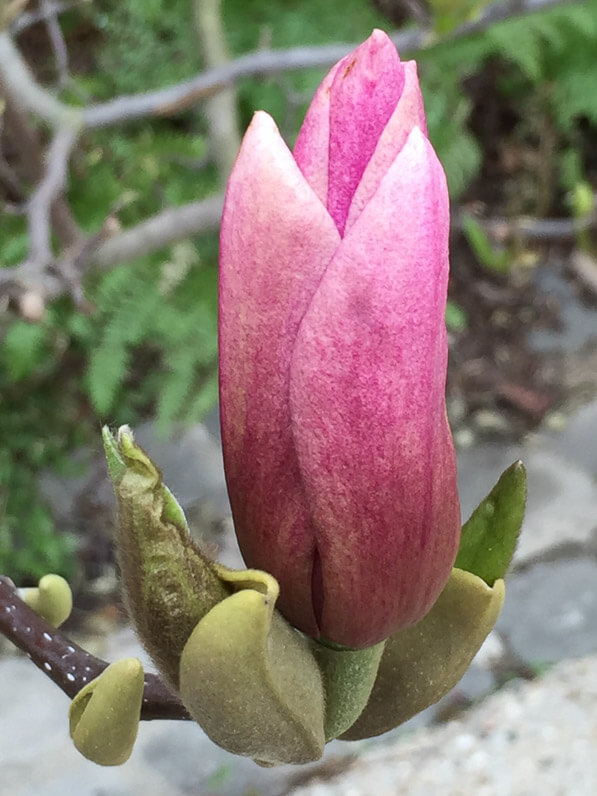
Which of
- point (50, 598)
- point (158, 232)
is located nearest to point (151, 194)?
point (158, 232)

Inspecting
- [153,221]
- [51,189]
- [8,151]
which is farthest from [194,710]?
[8,151]

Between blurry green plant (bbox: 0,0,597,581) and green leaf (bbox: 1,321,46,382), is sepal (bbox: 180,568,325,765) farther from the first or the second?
green leaf (bbox: 1,321,46,382)

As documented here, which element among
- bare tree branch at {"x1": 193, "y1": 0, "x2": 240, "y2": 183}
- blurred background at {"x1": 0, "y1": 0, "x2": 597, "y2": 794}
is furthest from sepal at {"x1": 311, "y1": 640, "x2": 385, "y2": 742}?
bare tree branch at {"x1": 193, "y1": 0, "x2": 240, "y2": 183}

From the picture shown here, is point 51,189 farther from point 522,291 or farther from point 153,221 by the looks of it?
point 522,291

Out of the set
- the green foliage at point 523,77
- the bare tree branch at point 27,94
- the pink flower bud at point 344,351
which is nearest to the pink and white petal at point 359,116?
the pink flower bud at point 344,351

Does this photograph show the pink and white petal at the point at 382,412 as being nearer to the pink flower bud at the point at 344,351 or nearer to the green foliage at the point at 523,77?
the pink flower bud at the point at 344,351
